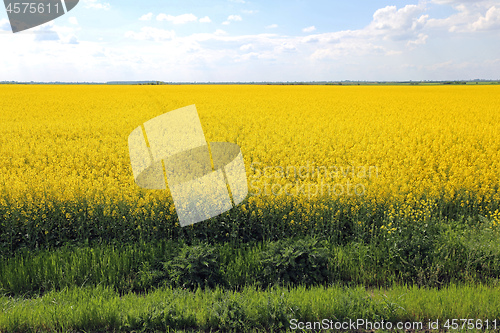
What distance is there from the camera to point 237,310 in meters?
4.08

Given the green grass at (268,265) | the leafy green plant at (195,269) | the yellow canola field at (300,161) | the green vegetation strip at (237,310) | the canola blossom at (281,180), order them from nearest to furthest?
the green vegetation strip at (237,310), the leafy green plant at (195,269), the green grass at (268,265), the canola blossom at (281,180), the yellow canola field at (300,161)

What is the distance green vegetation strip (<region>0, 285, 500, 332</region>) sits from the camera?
157 inches

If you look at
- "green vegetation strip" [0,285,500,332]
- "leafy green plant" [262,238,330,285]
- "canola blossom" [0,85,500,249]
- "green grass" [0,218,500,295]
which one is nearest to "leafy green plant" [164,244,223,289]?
"green grass" [0,218,500,295]

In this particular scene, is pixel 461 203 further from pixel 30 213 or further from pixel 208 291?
pixel 30 213

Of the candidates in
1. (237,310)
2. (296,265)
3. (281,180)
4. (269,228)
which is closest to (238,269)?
(296,265)

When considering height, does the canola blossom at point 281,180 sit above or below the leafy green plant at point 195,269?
above

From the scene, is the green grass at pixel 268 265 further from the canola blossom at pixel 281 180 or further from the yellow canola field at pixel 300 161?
the yellow canola field at pixel 300 161

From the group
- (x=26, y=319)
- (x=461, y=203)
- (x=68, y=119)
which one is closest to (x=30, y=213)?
(x=26, y=319)

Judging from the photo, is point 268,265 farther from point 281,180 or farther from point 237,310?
point 281,180

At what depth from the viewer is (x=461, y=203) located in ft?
23.4

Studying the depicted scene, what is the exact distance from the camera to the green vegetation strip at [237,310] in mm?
3994

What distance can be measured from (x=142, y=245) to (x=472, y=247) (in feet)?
17.6

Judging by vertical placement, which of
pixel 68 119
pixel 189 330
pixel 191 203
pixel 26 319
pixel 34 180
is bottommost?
pixel 189 330

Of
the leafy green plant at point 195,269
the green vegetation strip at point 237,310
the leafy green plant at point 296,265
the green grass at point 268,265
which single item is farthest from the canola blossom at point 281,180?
the green vegetation strip at point 237,310
